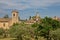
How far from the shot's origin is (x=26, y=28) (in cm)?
4825

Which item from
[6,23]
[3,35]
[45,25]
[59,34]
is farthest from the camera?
[6,23]

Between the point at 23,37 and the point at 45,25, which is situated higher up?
the point at 45,25

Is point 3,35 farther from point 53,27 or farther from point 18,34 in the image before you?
point 53,27

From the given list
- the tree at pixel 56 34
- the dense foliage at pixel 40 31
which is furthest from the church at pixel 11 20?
the tree at pixel 56 34

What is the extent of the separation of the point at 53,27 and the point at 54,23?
35.9 inches

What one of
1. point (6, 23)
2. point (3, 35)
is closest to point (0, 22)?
point (6, 23)

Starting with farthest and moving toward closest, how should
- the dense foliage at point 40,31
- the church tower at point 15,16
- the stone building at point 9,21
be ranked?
the stone building at point 9,21 < the church tower at point 15,16 < the dense foliage at point 40,31

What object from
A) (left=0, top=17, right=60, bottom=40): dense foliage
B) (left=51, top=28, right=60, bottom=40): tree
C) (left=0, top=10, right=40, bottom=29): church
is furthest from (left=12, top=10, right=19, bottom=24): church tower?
(left=51, top=28, right=60, bottom=40): tree

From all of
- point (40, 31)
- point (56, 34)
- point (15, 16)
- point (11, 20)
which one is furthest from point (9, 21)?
point (56, 34)

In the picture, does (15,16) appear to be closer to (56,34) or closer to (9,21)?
(9,21)

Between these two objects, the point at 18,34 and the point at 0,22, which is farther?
the point at 0,22

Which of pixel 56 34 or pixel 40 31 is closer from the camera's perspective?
pixel 56 34

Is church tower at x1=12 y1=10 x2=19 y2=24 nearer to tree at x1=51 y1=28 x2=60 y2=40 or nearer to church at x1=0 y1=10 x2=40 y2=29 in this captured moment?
church at x1=0 y1=10 x2=40 y2=29

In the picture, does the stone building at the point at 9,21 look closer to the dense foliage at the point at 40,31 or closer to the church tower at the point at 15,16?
the church tower at the point at 15,16
